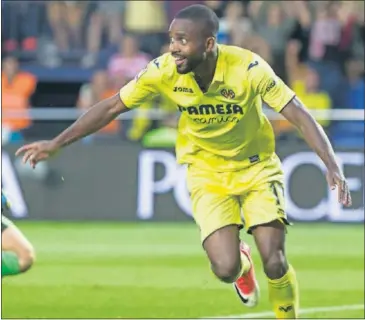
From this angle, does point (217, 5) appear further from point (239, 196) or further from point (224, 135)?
point (224, 135)

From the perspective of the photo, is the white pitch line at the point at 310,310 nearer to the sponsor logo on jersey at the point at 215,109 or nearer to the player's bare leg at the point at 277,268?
the player's bare leg at the point at 277,268

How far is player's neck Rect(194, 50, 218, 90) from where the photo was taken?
318 inches

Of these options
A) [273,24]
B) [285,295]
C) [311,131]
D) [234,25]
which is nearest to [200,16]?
[311,131]

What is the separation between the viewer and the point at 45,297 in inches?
426

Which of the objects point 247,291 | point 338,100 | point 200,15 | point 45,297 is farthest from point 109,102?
point 338,100

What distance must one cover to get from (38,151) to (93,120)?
0.44m

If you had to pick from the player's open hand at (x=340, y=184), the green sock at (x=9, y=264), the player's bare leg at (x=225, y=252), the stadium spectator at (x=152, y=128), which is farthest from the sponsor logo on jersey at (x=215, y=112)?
the stadium spectator at (x=152, y=128)

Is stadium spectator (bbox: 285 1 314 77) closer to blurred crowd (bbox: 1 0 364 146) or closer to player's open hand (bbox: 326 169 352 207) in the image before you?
blurred crowd (bbox: 1 0 364 146)

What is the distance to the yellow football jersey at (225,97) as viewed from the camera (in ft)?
26.5

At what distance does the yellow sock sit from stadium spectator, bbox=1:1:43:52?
1117 centimetres

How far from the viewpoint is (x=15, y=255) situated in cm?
865

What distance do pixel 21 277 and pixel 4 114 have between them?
5436 millimetres

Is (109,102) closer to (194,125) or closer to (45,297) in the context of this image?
(194,125)

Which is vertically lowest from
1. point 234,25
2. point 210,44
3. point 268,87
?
point 268,87
